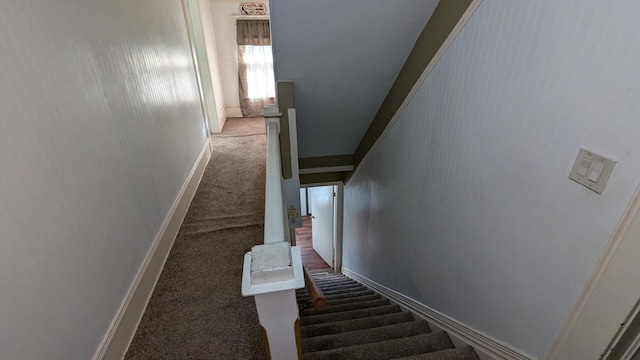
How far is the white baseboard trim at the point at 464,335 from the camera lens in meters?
1.42

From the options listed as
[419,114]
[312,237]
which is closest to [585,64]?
[419,114]

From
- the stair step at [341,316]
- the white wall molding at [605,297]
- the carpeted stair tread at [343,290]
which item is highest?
the white wall molding at [605,297]

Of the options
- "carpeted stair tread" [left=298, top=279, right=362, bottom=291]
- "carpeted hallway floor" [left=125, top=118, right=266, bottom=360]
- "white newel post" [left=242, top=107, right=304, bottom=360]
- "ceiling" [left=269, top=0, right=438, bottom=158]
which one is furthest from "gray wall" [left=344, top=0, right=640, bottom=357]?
"carpeted stair tread" [left=298, top=279, right=362, bottom=291]

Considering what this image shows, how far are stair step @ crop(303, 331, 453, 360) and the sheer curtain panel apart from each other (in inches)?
148

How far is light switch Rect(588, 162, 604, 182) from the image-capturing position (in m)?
0.91

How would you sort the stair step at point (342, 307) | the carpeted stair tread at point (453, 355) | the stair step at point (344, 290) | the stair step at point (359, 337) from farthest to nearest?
the stair step at point (344, 290)
the stair step at point (342, 307)
the stair step at point (359, 337)
the carpeted stair tread at point (453, 355)

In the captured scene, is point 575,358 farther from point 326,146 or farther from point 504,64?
point 326,146

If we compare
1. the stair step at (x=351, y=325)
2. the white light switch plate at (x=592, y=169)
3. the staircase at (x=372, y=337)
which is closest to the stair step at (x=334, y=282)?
the staircase at (x=372, y=337)

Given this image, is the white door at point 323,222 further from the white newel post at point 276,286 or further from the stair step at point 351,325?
the white newel post at point 276,286

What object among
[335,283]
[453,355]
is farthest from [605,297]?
[335,283]

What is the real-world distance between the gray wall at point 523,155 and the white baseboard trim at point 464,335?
0.14ft

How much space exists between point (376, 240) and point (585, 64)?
2.77 m

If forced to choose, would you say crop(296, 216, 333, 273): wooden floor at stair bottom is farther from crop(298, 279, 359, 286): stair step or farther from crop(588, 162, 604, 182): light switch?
crop(588, 162, 604, 182): light switch

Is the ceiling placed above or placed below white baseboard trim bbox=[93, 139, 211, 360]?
above
